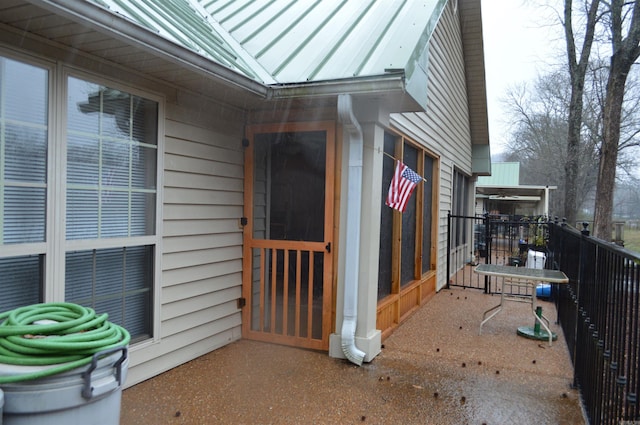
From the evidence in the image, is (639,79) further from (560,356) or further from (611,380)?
(611,380)

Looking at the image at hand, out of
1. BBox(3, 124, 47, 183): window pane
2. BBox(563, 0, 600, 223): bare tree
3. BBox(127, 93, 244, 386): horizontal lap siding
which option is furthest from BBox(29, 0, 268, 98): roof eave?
BBox(563, 0, 600, 223): bare tree

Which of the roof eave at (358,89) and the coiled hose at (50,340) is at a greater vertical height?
the roof eave at (358,89)

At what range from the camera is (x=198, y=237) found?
3885mm

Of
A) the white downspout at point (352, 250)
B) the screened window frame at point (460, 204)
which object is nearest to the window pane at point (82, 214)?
the white downspout at point (352, 250)

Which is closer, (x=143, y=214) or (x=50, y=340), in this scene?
(x=50, y=340)

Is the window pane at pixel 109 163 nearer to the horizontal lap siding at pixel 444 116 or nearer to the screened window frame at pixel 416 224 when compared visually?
the screened window frame at pixel 416 224

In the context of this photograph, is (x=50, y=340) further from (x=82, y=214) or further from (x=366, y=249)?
(x=366, y=249)

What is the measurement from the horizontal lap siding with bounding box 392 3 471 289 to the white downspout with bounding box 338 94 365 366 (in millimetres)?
1117

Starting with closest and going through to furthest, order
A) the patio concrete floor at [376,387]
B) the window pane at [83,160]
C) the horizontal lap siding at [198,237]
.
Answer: the window pane at [83,160] → the patio concrete floor at [376,387] → the horizontal lap siding at [198,237]

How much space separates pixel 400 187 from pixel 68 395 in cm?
335

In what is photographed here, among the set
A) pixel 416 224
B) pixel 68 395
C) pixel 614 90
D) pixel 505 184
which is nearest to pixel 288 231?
pixel 416 224

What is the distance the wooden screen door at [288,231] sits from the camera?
420 centimetres

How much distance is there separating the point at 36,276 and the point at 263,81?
2.23 meters

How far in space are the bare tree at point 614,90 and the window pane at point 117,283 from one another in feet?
31.7
